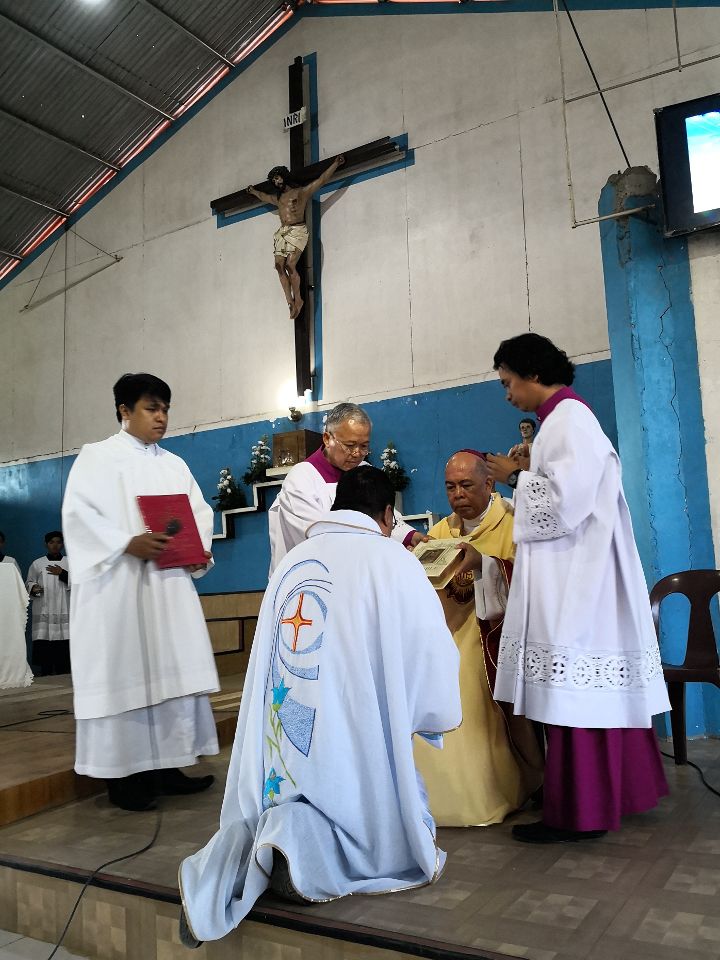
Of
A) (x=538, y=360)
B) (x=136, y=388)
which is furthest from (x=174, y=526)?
(x=538, y=360)

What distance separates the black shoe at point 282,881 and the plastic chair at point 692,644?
7.81 feet

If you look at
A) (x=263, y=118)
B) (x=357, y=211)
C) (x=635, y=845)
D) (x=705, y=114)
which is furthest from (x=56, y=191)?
(x=635, y=845)

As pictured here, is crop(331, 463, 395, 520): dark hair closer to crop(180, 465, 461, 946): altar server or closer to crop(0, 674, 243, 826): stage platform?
crop(180, 465, 461, 946): altar server

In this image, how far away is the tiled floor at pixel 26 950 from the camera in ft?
8.59

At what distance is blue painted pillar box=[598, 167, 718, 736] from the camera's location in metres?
4.77

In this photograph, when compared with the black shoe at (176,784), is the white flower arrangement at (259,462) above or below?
above

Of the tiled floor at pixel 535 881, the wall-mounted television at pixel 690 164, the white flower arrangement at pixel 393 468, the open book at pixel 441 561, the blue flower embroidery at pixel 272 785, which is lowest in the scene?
the tiled floor at pixel 535 881

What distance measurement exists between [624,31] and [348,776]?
322 inches

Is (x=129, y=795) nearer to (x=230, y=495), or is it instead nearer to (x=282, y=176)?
(x=230, y=495)

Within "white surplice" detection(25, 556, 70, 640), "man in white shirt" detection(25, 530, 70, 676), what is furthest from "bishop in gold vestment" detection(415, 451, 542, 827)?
"white surplice" detection(25, 556, 70, 640)

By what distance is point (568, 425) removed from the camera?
2.98 m

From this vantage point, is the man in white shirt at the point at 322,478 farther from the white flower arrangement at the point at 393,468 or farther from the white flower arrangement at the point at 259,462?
the white flower arrangement at the point at 259,462

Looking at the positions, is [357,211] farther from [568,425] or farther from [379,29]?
[568,425]

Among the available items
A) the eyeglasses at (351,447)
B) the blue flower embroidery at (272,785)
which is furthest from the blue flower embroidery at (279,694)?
the eyeglasses at (351,447)
